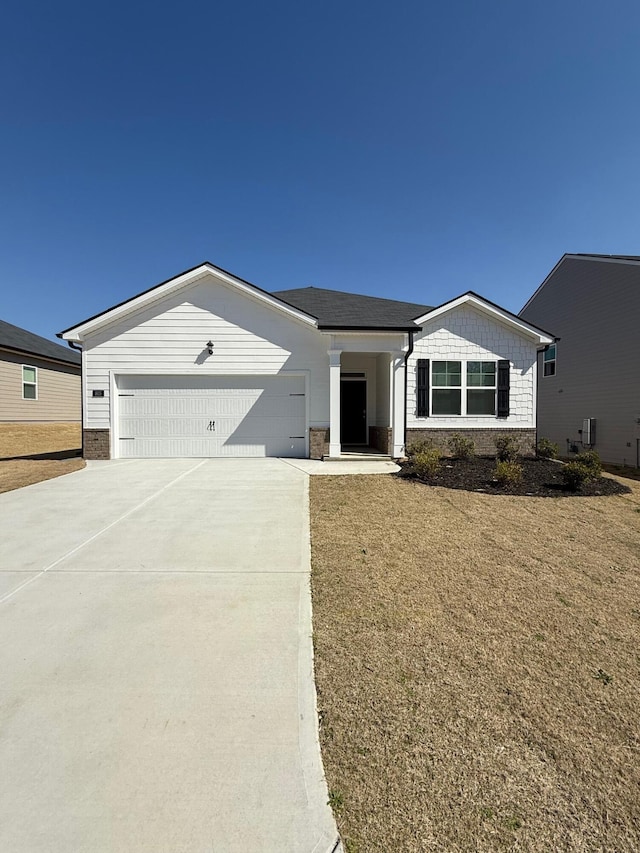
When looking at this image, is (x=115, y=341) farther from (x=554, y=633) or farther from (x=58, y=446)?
(x=554, y=633)

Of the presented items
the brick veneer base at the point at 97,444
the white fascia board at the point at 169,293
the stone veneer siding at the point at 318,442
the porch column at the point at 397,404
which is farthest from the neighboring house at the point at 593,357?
the brick veneer base at the point at 97,444

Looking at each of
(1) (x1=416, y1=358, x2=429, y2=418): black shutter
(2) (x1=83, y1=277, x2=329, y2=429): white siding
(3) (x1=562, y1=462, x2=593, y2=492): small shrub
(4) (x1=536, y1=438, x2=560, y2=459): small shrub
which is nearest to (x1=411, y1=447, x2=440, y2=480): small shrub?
(3) (x1=562, y1=462, x2=593, y2=492): small shrub

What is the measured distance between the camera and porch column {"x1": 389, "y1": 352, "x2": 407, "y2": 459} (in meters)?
11.0

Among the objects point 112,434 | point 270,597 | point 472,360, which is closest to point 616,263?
point 472,360

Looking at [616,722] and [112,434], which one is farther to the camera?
[112,434]

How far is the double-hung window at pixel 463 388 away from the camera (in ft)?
37.9

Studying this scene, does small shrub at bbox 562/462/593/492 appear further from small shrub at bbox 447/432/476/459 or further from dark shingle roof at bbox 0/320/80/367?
dark shingle roof at bbox 0/320/80/367

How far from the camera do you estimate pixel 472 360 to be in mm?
11656

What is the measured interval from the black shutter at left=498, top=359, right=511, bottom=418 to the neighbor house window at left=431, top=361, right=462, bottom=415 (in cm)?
118

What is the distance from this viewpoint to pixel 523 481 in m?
7.81

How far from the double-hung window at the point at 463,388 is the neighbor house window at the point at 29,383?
1824 cm

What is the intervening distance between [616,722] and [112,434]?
11362mm

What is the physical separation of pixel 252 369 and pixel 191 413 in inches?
82.7

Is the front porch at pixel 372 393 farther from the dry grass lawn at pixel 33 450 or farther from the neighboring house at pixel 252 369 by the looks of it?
the dry grass lawn at pixel 33 450
